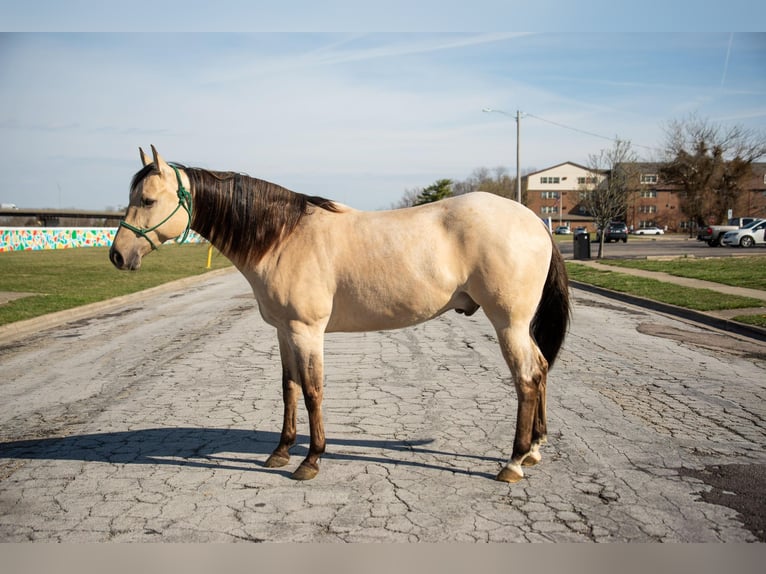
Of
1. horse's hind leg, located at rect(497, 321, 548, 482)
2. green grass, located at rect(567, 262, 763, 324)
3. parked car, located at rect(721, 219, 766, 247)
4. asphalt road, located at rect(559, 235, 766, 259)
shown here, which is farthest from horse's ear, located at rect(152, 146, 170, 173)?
parked car, located at rect(721, 219, 766, 247)

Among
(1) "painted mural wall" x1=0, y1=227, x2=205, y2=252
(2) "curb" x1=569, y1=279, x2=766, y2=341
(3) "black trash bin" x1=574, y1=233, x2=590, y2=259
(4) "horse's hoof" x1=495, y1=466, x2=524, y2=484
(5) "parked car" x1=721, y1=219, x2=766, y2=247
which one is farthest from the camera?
(1) "painted mural wall" x1=0, y1=227, x2=205, y2=252

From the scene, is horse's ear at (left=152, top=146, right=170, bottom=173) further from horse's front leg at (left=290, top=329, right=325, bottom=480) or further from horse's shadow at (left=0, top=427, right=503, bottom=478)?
horse's shadow at (left=0, top=427, right=503, bottom=478)

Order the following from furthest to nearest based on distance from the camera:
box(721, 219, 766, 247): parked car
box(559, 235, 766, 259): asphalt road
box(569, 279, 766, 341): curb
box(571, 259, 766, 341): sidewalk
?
box(721, 219, 766, 247): parked car → box(559, 235, 766, 259): asphalt road → box(571, 259, 766, 341): sidewalk → box(569, 279, 766, 341): curb

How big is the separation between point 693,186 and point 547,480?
5919 cm

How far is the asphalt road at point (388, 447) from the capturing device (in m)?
3.39

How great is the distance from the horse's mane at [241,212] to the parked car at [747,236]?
39.5 meters

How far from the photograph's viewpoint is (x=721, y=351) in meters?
8.51

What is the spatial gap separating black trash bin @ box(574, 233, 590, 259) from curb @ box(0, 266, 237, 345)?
18.9 metres

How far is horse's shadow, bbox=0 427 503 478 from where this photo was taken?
4414mm

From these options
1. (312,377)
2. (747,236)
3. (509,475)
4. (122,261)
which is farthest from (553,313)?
(747,236)

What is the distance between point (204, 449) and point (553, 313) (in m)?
2.88

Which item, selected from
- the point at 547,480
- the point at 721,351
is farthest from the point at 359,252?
the point at 721,351

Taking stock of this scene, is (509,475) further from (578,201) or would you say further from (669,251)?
(578,201)

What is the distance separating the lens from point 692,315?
11.9 m
